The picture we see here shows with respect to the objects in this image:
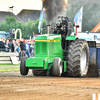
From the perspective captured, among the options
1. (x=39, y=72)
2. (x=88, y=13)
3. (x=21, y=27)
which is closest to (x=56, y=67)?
(x=39, y=72)

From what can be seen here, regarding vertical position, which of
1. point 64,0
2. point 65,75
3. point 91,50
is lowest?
point 65,75

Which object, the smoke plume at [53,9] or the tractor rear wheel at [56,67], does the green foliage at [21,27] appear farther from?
the tractor rear wheel at [56,67]

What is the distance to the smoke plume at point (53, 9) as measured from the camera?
48.2 feet

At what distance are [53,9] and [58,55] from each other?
3.37m

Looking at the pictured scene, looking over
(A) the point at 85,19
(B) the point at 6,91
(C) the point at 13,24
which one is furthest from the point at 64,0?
(C) the point at 13,24

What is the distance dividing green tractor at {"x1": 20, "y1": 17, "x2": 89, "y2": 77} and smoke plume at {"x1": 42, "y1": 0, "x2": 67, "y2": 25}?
2.05 metres

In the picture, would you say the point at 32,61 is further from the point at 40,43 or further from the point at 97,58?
the point at 97,58

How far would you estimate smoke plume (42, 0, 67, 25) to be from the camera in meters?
14.7

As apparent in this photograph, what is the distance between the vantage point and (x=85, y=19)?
62.3 m

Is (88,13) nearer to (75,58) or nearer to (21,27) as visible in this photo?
(21,27)

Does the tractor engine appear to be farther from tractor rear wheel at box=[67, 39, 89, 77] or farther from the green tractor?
tractor rear wheel at box=[67, 39, 89, 77]

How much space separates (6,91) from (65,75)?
5.01m

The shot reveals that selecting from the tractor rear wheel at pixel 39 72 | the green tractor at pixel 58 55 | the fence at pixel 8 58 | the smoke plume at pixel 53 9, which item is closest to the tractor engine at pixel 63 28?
the green tractor at pixel 58 55

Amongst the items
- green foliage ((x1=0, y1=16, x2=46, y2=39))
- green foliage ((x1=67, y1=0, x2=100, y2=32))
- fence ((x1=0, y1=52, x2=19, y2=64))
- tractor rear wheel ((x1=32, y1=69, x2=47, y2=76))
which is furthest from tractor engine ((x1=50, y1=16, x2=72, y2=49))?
green foliage ((x1=0, y1=16, x2=46, y2=39))
